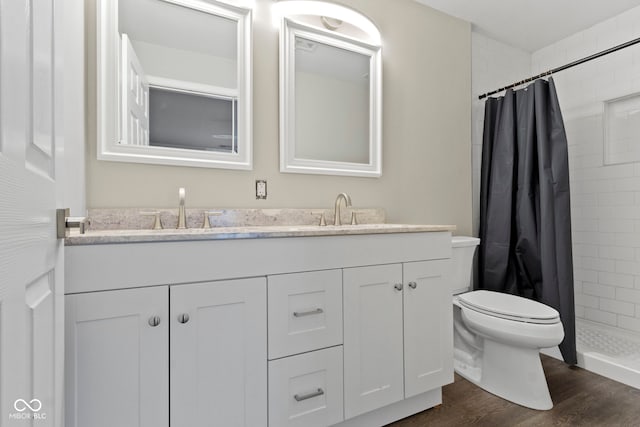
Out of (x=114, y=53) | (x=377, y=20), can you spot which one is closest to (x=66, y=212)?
(x=114, y=53)

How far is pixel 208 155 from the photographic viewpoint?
62.1 inches

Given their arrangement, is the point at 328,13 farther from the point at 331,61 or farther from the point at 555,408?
the point at 555,408

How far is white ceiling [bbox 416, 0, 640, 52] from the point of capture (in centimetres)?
215

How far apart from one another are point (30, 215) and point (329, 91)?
5.47 ft

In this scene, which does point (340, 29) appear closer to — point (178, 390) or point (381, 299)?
point (381, 299)

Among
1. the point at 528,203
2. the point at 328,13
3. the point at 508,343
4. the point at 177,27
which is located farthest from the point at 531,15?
the point at 177,27

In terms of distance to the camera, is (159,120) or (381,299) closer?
(381,299)

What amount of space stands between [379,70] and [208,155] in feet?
3.85

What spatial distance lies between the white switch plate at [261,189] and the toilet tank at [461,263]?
118cm

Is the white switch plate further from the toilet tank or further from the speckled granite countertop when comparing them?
the toilet tank

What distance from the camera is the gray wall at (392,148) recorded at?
145 cm

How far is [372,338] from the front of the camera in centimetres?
136

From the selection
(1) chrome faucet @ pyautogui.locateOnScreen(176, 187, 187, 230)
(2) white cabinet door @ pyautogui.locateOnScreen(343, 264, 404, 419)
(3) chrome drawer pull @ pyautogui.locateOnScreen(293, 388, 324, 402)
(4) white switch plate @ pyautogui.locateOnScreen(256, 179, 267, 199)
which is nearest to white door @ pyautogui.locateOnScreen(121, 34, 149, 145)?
(1) chrome faucet @ pyautogui.locateOnScreen(176, 187, 187, 230)

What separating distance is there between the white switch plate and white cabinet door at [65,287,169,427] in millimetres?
774
